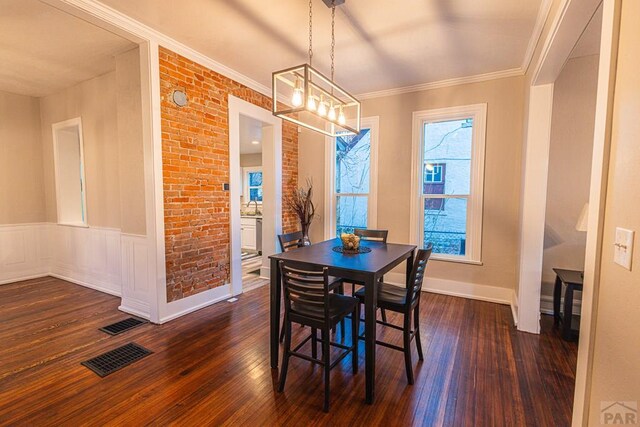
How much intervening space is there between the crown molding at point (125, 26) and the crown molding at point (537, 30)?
321 centimetres

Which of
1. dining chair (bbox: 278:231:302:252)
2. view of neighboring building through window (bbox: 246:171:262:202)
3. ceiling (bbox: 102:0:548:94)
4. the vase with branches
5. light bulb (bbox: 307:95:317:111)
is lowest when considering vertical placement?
dining chair (bbox: 278:231:302:252)

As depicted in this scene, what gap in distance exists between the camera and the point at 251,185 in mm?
8453

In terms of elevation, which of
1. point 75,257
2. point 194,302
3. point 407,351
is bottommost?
point 194,302

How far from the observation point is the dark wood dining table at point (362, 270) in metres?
1.94

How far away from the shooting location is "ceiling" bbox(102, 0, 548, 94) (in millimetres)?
2404

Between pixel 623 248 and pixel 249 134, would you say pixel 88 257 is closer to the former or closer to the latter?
pixel 249 134

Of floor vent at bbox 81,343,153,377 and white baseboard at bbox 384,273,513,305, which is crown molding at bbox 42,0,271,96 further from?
white baseboard at bbox 384,273,513,305

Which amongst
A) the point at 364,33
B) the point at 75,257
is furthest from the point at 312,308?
the point at 75,257

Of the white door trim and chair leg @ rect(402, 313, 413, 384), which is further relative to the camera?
the white door trim

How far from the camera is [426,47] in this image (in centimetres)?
304

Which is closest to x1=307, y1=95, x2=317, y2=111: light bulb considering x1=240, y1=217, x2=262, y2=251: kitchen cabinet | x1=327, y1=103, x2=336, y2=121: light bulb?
x1=327, y1=103, x2=336, y2=121: light bulb

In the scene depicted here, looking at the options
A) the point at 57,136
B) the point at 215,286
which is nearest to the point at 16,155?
the point at 57,136

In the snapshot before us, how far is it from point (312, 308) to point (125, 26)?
2.96m

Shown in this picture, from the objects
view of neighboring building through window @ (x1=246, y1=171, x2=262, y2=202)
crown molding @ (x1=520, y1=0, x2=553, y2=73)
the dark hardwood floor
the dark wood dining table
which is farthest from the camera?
view of neighboring building through window @ (x1=246, y1=171, x2=262, y2=202)
